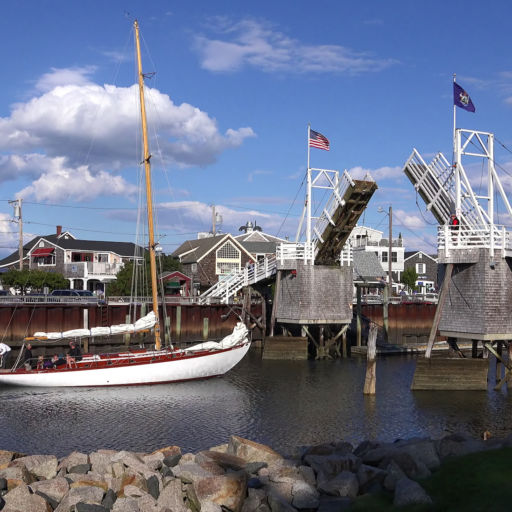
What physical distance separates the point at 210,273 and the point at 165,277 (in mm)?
7249

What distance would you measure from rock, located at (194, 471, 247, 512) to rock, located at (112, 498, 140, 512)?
1.19 metres

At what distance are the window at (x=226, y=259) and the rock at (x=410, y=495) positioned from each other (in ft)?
206

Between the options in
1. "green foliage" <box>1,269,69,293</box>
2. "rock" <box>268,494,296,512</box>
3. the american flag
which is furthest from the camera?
"green foliage" <box>1,269,69,293</box>

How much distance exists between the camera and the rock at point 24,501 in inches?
495

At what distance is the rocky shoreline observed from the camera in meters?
12.6

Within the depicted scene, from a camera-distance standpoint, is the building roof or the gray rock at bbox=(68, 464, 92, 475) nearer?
the gray rock at bbox=(68, 464, 92, 475)

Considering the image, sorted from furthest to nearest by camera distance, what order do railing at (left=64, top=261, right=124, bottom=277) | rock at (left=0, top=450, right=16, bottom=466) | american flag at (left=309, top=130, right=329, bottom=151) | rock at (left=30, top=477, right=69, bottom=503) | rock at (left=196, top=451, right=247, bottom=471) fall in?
railing at (left=64, top=261, right=124, bottom=277) → american flag at (left=309, top=130, right=329, bottom=151) → rock at (left=0, top=450, right=16, bottom=466) → rock at (left=196, top=451, right=247, bottom=471) → rock at (left=30, top=477, right=69, bottom=503)

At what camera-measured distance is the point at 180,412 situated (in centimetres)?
2670

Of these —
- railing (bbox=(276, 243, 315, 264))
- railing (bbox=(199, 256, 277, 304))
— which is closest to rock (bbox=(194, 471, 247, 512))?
railing (bbox=(276, 243, 315, 264))

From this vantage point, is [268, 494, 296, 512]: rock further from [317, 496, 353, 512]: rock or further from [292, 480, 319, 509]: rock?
[317, 496, 353, 512]: rock

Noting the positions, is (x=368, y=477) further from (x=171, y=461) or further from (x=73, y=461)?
(x=73, y=461)

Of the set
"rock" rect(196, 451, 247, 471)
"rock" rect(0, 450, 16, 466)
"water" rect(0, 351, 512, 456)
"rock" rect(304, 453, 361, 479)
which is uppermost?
"rock" rect(304, 453, 361, 479)

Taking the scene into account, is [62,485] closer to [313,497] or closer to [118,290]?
[313,497]

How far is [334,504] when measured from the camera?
40.3 feet
